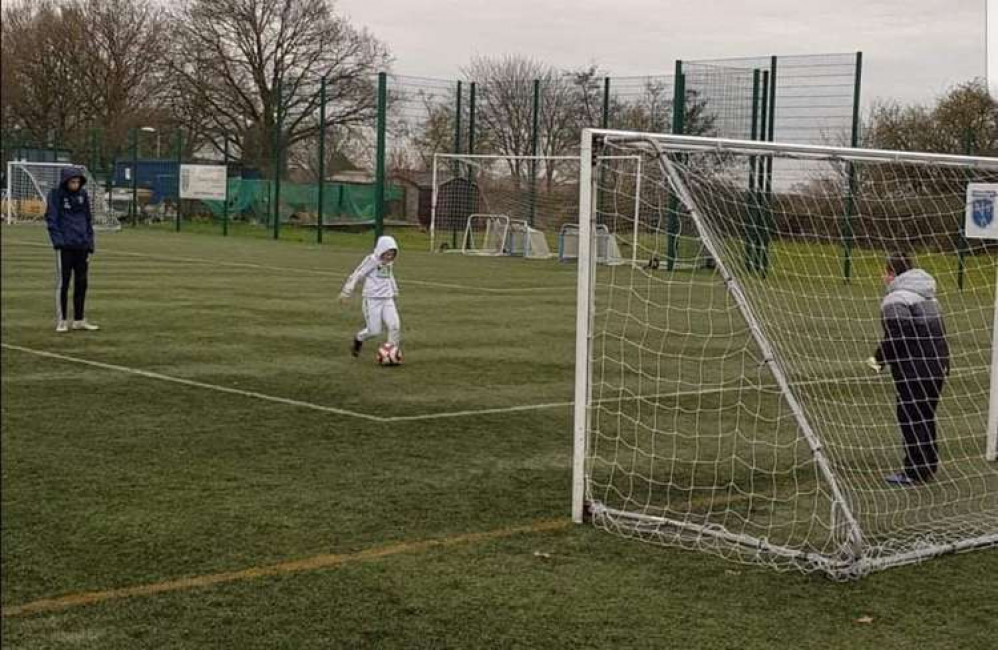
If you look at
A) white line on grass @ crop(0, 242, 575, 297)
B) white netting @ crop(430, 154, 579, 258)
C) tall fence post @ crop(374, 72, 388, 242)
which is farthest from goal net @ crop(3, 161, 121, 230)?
white netting @ crop(430, 154, 579, 258)

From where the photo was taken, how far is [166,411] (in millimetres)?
9523

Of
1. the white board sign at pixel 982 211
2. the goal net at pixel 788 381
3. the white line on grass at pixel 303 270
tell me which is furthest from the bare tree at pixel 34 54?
the white line on grass at pixel 303 270

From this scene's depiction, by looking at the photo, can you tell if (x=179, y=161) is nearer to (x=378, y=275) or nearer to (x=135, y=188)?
(x=135, y=188)

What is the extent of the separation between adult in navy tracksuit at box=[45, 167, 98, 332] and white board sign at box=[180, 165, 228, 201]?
3050 centimetres

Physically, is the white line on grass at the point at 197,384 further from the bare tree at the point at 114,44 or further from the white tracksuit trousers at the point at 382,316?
the bare tree at the point at 114,44

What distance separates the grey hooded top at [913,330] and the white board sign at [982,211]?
166 cm

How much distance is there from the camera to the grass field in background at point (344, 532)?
4969 mm

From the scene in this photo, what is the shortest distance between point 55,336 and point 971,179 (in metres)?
8.80

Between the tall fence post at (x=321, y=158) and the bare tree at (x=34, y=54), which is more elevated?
the tall fence post at (x=321, y=158)

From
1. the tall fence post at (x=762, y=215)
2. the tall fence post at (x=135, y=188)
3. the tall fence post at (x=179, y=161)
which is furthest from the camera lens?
the tall fence post at (x=135, y=188)

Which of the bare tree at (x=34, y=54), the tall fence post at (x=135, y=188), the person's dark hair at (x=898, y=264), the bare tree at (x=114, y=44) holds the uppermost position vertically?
the tall fence post at (x=135, y=188)

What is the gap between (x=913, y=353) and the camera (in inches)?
320

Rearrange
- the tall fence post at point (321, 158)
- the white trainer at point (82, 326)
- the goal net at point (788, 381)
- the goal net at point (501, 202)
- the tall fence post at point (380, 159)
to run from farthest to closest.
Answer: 1. the tall fence post at point (321, 158)
2. the tall fence post at point (380, 159)
3. the goal net at point (501, 202)
4. the white trainer at point (82, 326)
5. the goal net at point (788, 381)

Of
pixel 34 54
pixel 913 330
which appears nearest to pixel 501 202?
pixel 913 330
